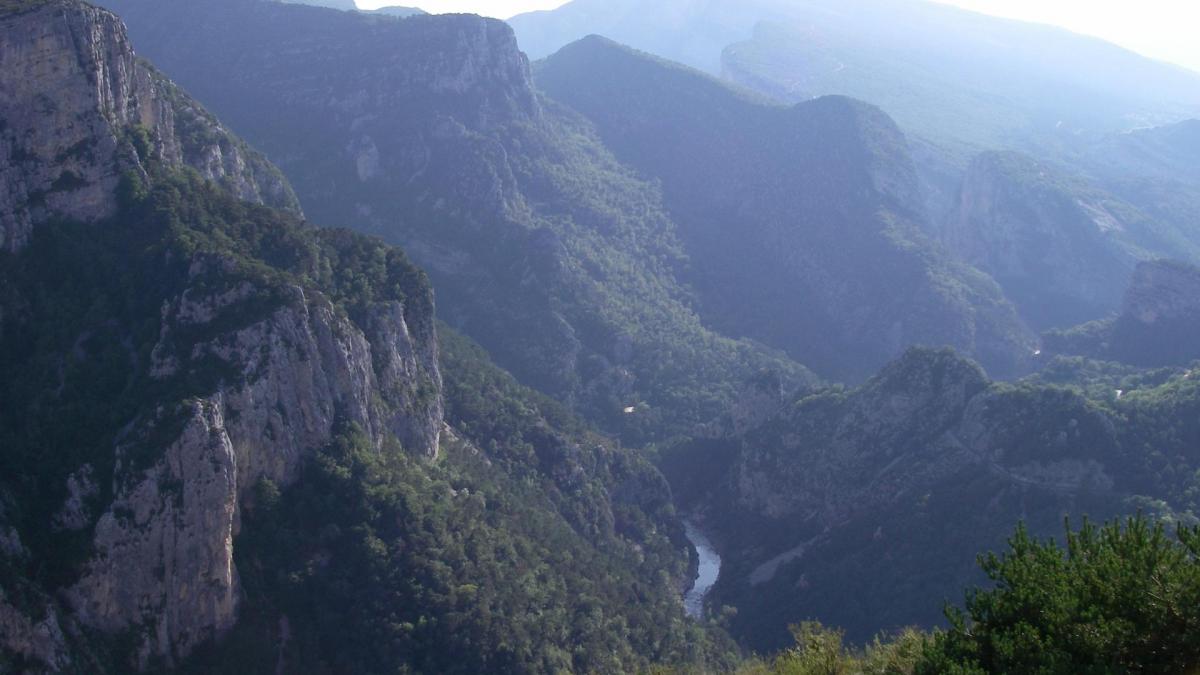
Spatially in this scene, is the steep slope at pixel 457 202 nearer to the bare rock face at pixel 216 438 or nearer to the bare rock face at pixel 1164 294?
the bare rock face at pixel 1164 294

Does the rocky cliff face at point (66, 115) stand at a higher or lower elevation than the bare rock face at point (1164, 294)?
higher

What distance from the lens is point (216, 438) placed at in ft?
237

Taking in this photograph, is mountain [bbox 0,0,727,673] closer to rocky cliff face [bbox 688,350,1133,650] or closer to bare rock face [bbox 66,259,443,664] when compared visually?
bare rock face [bbox 66,259,443,664]

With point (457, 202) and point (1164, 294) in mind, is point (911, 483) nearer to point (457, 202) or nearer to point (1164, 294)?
point (1164, 294)

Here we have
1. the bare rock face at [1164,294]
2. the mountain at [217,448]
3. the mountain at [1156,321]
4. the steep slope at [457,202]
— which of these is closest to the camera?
the mountain at [217,448]

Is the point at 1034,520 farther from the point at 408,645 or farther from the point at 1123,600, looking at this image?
the point at 1123,600

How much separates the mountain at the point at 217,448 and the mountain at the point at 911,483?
2142cm

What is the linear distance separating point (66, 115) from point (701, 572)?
87818mm

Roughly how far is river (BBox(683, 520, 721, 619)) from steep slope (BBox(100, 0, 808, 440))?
23527mm

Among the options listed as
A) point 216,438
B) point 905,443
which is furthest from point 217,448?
point 905,443

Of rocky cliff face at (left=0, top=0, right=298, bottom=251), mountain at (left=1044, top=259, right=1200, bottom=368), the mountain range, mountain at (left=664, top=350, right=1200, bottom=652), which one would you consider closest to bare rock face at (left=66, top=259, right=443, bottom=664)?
the mountain range

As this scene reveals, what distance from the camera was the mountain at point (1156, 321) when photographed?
565 feet

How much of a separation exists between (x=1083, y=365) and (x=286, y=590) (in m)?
140

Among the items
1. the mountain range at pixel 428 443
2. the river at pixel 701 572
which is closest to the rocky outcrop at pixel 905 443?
the mountain range at pixel 428 443
